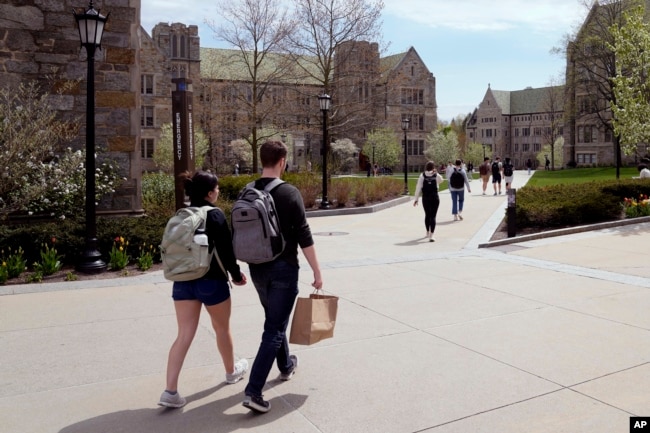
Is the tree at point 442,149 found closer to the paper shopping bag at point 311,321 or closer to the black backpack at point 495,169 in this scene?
the black backpack at point 495,169

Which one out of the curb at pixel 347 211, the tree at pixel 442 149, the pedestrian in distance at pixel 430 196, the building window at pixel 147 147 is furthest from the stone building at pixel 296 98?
the pedestrian in distance at pixel 430 196

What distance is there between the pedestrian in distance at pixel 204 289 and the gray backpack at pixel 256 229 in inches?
6.5

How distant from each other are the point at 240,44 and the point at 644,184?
22.8 m

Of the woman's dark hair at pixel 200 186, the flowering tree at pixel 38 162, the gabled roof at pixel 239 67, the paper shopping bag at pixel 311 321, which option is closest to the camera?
the paper shopping bag at pixel 311 321

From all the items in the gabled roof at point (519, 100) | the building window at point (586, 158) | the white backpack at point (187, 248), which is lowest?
the white backpack at point (187, 248)

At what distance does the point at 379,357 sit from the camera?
498 centimetres

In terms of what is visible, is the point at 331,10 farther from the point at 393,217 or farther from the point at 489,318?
the point at 489,318

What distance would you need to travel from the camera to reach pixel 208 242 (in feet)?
12.6

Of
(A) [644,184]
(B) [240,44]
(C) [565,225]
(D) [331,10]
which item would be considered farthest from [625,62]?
(B) [240,44]

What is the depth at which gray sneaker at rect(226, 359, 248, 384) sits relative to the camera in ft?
14.4

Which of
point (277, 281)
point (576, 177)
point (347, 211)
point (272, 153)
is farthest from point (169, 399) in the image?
point (576, 177)

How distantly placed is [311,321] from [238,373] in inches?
36.1

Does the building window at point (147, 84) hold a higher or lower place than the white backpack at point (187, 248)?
higher

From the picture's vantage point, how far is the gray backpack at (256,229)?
3689 mm
